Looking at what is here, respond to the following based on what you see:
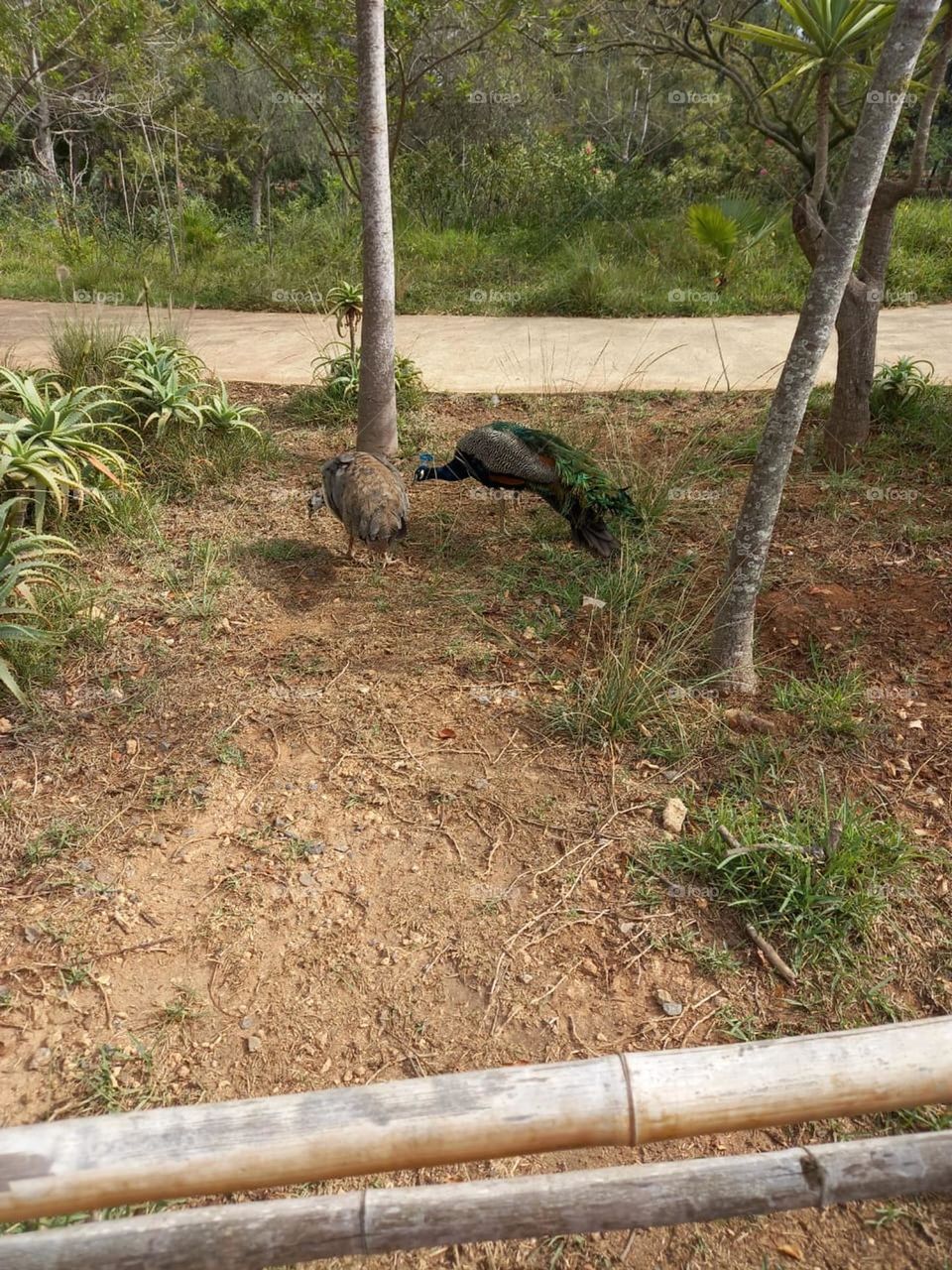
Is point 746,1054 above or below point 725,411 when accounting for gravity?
below

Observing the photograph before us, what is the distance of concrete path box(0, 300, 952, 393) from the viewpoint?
268 inches

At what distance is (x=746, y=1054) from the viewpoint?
1.59 m

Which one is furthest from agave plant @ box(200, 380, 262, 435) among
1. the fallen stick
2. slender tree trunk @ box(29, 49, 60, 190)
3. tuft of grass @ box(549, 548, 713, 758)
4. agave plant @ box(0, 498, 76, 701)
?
slender tree trunk @ box(29, 49, 60, 190)

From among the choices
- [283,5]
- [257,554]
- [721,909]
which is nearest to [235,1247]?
[721,909]

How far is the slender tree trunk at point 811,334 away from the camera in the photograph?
2516 millimetres

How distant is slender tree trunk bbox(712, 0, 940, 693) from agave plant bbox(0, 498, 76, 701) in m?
2.74

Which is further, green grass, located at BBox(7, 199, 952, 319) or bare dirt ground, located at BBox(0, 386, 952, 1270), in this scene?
green grass, located at BBox(7, 199, 952, 319)

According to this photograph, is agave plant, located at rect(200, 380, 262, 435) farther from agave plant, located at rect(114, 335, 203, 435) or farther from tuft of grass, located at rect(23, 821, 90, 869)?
tuft of grass, located at rect(23, 821, 90, 869)

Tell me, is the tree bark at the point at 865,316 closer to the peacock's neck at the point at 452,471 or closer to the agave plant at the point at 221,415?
the peacock's neck at the point at 452,471

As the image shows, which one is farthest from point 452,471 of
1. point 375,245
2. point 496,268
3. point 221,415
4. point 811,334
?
point 496,268

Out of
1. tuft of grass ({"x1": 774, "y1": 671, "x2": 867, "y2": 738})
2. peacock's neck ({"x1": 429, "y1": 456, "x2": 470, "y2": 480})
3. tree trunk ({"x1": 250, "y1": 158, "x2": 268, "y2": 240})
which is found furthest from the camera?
tree trunk ({"x1": 250, "y1": 158, "x2": 268, "y2": 240})

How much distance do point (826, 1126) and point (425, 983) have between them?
42.0 inches

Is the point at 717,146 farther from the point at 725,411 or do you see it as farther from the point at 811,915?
the point at 811,915

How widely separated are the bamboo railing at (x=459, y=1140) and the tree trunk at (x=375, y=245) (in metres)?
4.34
